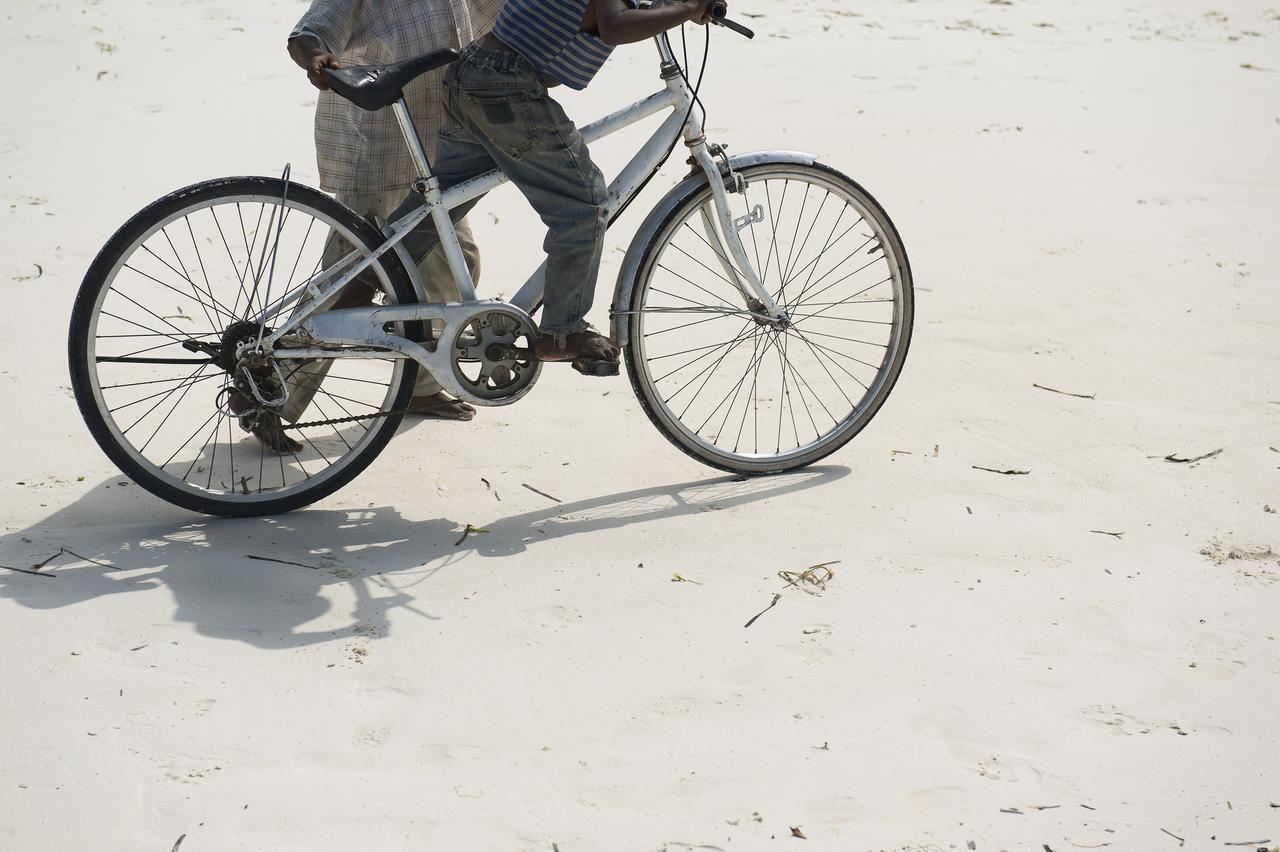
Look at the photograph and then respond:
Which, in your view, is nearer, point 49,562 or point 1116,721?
point 1116,721

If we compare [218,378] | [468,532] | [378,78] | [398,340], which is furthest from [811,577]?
[218,378]

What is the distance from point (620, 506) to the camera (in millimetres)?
3682

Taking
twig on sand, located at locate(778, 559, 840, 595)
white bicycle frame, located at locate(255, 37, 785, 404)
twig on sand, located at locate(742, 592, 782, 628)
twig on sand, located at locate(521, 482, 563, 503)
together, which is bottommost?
twig on sand, located at locate(742, 592, 782, 628)

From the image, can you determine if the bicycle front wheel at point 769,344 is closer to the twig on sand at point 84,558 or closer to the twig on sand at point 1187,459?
the twig on sand at point 1187,459

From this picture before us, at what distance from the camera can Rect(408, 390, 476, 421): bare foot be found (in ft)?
13.9

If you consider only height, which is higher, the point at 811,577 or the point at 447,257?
the point at 447,257

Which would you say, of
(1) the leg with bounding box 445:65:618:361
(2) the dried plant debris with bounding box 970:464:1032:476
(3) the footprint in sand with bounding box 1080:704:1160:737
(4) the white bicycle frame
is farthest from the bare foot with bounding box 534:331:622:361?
(3) the footprint in sand with bounding box 1080:704:1160:737

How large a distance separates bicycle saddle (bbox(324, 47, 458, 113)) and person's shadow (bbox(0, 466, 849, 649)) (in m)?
1.16

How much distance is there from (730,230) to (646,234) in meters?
0.27

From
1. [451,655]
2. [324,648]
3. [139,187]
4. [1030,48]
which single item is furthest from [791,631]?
[1030,48]

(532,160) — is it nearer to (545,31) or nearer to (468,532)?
(545,31)

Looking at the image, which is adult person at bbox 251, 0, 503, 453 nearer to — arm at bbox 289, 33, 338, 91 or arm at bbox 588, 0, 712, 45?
arm at bbox 289, 33, 338, 91

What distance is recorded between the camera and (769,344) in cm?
406

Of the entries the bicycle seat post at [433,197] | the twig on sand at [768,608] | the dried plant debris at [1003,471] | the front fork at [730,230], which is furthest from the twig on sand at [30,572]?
the dried plant debris at [1003,471]
